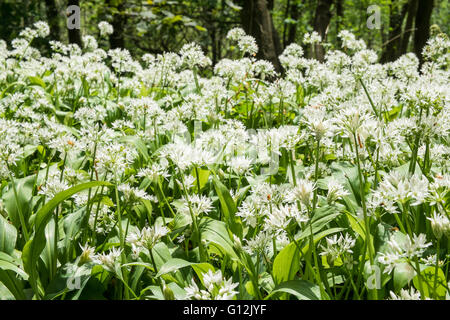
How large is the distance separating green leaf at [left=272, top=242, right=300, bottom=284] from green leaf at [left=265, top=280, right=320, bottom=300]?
0.45ft

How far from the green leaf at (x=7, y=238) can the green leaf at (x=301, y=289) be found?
1186 millimetres

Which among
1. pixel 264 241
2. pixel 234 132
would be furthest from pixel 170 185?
pixel 264 241

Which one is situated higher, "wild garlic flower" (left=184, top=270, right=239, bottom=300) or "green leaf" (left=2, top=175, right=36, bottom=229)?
"wild garlic flower" (left=184, top=270, right=239, bottom=300)

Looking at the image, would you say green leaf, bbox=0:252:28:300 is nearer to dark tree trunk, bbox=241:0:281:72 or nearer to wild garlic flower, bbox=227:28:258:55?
wild garlic flower, bbox=227:28:258:55

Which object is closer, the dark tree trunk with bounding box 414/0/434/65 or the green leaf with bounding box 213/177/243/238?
the green leaf with bounding box 213/177/243/238

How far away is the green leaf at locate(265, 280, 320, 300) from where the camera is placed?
4.44 ft

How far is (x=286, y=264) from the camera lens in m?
1.56

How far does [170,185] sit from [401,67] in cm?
274

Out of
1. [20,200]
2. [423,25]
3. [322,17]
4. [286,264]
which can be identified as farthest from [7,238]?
[423,25]

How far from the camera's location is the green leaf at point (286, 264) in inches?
60.4

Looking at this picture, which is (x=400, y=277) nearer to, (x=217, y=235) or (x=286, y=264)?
(x=286, y=264)

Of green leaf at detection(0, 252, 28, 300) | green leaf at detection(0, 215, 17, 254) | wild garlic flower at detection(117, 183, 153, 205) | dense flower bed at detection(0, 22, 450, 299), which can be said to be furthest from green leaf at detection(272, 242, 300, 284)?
green leaf at detection(0, 215, 17, 254)

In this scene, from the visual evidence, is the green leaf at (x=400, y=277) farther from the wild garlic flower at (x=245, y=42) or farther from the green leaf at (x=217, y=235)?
the wild garlic flower at (x=245, y=42)
